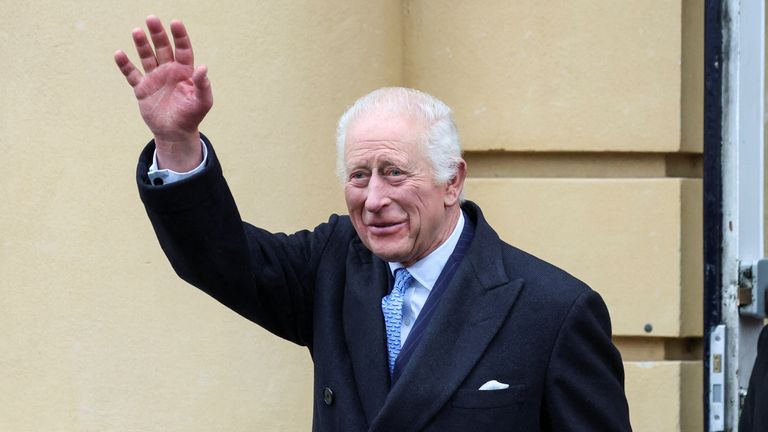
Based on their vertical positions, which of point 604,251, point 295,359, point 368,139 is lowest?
point 295,359

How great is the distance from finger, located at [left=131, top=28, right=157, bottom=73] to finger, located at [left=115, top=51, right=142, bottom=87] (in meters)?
0.02

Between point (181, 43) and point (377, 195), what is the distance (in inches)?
19.0

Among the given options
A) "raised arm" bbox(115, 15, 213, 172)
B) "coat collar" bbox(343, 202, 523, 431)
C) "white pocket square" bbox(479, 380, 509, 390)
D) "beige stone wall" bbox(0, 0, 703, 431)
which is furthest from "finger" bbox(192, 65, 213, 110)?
"beige stone wall" bbox(0, 0, 703, 431)

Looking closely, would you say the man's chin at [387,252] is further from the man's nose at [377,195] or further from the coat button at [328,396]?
the coat button at [328,396]

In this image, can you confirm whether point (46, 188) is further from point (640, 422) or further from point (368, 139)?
point (640, 422)

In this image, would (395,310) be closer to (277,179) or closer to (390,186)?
(390,186)

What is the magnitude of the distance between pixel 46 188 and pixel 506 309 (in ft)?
5.78

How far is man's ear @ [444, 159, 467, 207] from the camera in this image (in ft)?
8.70

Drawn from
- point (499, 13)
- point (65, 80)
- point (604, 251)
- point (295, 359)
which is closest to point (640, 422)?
point (604, 251)

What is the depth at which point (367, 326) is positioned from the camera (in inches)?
105

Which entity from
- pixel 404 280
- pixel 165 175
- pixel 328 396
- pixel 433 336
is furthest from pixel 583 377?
pixel 165 175

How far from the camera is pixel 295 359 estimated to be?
154 inches

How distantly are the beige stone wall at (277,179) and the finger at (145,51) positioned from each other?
4.26 ft

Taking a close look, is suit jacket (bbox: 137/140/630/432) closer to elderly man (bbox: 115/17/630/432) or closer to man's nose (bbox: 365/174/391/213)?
elderly man (bbox: 115/17/630/432)
